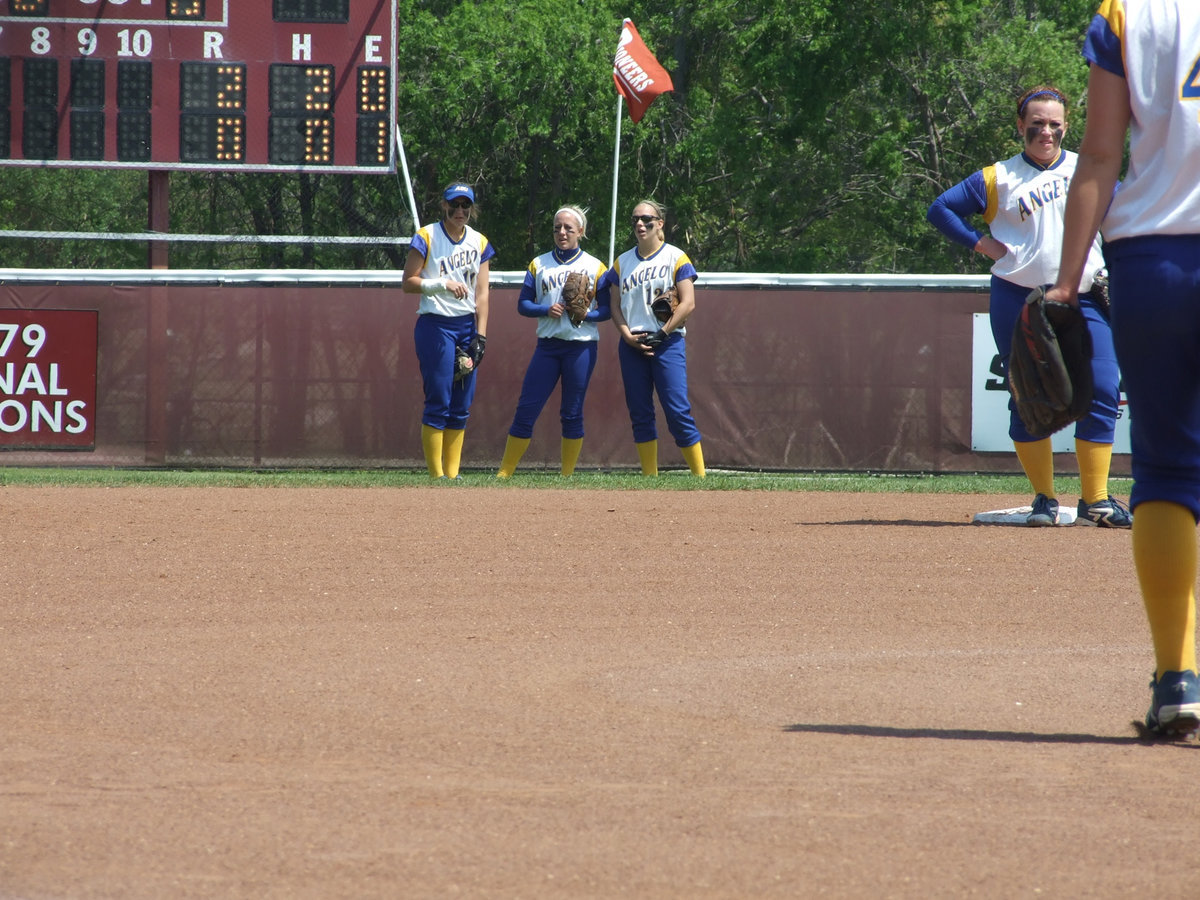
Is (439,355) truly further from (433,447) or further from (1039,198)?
(1039,198)

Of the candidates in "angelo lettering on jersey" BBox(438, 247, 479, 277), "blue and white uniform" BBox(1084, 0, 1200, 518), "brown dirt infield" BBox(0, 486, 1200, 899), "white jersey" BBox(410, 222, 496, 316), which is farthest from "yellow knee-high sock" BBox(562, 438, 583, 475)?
"blue and white uniform" BBox(1084, 0, 1200, 518)

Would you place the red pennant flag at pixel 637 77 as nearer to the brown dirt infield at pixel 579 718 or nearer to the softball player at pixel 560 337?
the softball player at pixel 560 337

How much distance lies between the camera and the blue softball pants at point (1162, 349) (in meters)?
3.31

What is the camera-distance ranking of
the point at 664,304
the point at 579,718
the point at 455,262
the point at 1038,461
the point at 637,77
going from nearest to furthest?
the point at 579,718 → the point at 1038,461 → the point at 455,262 → the point at 664,304 → the point at 637,77

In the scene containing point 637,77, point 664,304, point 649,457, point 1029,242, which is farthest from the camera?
point 637,77

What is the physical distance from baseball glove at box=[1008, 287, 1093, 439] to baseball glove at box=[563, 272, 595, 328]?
6835 mm

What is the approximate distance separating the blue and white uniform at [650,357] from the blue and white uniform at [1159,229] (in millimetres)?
6906

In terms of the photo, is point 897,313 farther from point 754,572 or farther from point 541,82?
point 541,82

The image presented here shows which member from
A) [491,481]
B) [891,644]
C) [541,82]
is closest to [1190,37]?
[891,644]

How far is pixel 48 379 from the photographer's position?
42.1 ft

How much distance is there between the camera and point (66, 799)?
9.41 feet

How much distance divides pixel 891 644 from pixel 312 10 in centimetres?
1034

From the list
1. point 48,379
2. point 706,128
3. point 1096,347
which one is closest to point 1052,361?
point 1096,347

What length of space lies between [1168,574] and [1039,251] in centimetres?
406
